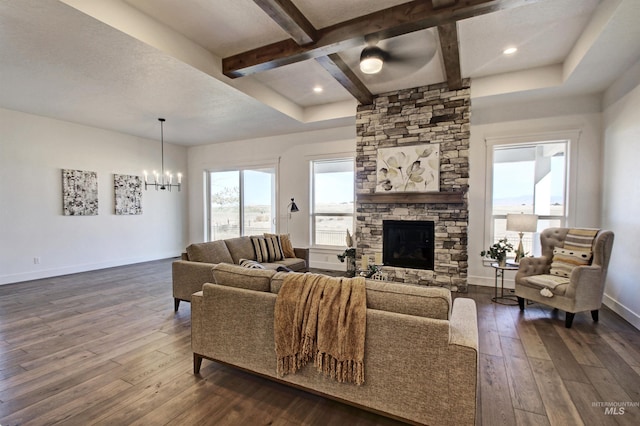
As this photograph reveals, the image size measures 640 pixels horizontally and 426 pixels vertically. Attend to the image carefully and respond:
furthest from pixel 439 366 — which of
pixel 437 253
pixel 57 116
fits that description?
pixel 57 116

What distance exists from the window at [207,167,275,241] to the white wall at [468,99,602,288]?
4.36m

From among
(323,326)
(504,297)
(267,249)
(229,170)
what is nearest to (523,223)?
(504,297)

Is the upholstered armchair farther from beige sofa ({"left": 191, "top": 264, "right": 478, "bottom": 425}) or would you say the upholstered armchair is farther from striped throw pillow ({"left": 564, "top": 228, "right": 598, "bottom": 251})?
beige sofa ({"left": 191, "top": 264, "right": 478, "bottom": 425})

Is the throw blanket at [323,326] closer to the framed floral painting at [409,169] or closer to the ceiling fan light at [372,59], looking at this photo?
the ceiling fan light at [372,59]

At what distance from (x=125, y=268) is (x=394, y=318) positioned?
6.52 metres

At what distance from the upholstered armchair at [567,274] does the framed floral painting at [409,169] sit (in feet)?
5.47

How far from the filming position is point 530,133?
4602 mm

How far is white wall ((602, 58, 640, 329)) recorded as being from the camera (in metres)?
3.33

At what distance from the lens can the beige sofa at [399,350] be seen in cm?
151

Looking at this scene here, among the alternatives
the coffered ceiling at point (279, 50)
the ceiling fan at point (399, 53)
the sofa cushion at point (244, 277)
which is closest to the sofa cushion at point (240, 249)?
the sofa cushion at point (244, 277)

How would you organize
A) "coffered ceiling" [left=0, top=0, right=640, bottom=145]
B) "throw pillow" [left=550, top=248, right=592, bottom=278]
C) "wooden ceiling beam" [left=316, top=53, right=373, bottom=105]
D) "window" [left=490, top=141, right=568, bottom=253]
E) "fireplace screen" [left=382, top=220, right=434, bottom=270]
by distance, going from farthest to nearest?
"fireplace screen" [left=382, top=220, right=434, bottom=270], "window" [left=490, top=141, right=568, bottom=253], "wooden ceiling beam" [left=316, top=53, right=373, bottom=105], "throw pillow" [left=550, top=248, right=592, bottom=278], "coffered ceiling" [left=0, top=0, right=640, bottom=145]

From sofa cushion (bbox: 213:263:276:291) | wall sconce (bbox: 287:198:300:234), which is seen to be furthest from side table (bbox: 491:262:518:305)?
wall sconce (bbox: 287:198:300:234)

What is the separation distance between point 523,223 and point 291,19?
3.83 metres

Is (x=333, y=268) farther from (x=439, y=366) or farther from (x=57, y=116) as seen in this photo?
(x=57, y=116)
